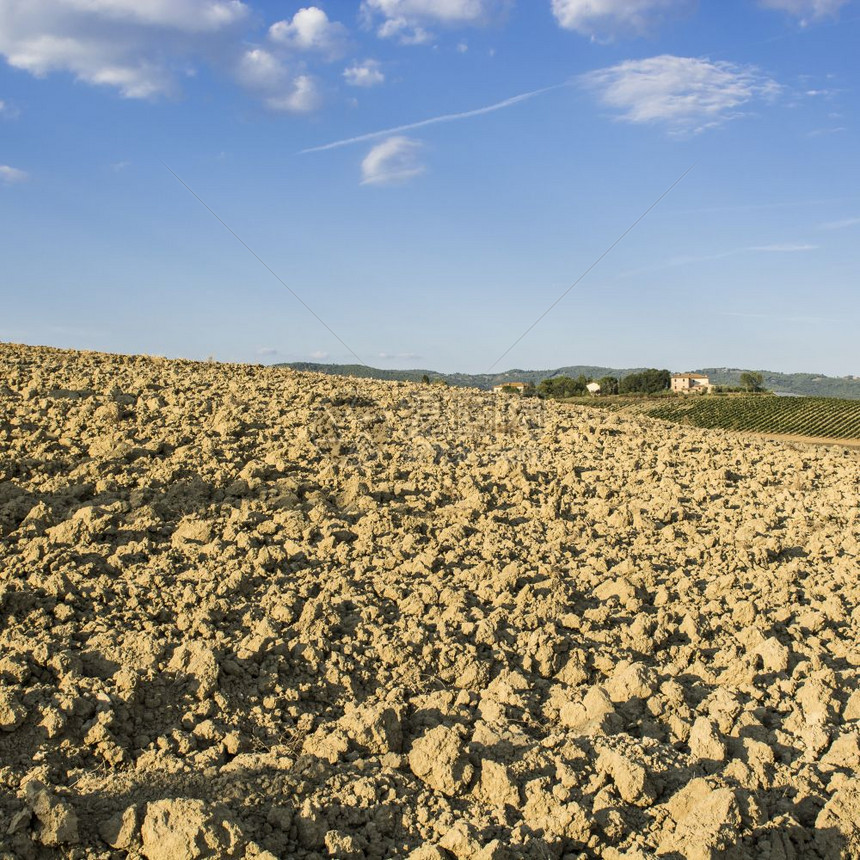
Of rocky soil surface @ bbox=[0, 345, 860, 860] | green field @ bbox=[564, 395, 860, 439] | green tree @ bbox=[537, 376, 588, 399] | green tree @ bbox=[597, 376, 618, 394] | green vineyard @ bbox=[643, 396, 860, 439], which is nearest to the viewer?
rocky soil surface @ bbox=[0, 345, 860, 860]

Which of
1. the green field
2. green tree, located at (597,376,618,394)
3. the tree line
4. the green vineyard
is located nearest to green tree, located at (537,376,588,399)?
the tree line

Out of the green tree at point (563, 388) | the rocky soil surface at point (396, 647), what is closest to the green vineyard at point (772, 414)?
the green tree at point (563, 388)

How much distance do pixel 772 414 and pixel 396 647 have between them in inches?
3044

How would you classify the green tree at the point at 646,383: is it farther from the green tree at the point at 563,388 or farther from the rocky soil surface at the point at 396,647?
the rocky soil surface at the point at 396,647

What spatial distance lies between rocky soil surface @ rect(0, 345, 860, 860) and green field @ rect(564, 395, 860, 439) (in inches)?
2235

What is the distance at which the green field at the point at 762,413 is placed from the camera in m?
67.2

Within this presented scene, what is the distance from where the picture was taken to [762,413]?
75.1 meters

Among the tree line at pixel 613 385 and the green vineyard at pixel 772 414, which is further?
the tree line at pixel 613 385

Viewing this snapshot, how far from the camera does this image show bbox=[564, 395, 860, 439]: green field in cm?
6725

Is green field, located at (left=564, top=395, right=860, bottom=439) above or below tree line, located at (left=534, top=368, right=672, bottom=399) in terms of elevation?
below

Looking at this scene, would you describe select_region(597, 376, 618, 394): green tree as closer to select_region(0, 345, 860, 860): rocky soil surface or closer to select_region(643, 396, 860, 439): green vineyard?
select_region(643, 396, 860, 439): green vineyard

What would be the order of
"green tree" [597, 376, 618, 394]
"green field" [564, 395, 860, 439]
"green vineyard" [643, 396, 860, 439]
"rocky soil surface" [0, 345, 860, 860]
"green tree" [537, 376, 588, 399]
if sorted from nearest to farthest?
"rocky soil surface" [0, 345, 860, 860], "green vineyard" [643, 396, 860, 439], "green field" [564, 395, 860, 439], "green tree" [537, 376, 588, 399], "green tree" [597, 376, 618, 394]

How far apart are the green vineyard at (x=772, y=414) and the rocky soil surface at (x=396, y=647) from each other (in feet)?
197

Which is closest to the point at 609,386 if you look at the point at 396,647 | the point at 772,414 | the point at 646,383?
the point at 646,383
